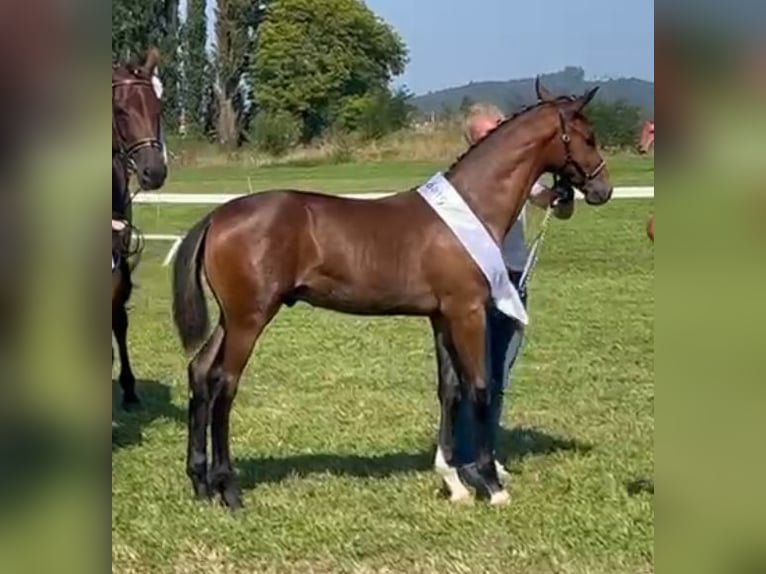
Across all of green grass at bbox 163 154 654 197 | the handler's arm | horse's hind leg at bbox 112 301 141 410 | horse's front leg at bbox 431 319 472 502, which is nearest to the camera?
horse's front leg at bbox 431 319 472 502

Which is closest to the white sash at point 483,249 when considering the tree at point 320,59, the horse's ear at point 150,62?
the horse's ear at point 150,62

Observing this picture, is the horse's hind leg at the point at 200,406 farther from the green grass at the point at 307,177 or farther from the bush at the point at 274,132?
the bush at the point at 274,132

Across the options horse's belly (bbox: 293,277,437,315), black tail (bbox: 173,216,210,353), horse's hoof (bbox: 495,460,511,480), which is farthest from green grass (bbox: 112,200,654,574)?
horse's belly (bbox: 293,277,437,315)

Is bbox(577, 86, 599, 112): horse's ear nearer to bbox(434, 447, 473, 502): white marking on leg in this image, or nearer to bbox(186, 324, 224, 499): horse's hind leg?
A: bbox(434, 447, 473, 502): white marking on leg

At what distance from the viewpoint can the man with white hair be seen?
5367 millimetres

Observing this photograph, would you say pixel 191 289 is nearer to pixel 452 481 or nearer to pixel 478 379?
pixel 478 379

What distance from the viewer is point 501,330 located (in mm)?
5566

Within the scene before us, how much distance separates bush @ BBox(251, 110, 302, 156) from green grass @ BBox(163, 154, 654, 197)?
5.49ft

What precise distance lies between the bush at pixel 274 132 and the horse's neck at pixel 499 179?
92.0 feet

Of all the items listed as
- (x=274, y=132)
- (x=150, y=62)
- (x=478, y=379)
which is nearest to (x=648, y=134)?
(x=478, y=379)

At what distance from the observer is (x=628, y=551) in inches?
171
